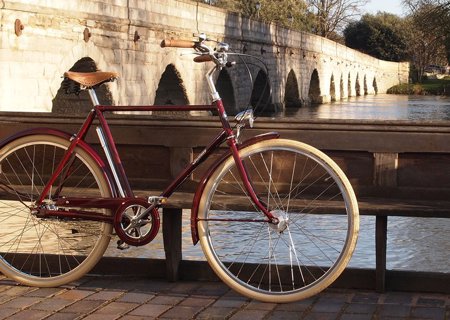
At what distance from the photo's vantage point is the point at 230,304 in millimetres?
3643

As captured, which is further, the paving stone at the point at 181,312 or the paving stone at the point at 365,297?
the paving stone at the point at 365,297

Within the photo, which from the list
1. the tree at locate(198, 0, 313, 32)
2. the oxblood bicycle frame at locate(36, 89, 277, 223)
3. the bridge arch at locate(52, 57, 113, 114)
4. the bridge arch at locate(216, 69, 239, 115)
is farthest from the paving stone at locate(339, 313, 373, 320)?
the tree at locate(198, 0, 313, 32)

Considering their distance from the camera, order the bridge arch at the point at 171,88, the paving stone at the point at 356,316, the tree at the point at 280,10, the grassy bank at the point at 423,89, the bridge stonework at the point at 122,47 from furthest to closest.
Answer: the grassy bank at the point at 423,89
the tree at the point at 280,10
the bridge arch at the point at 171,88
the bridge stonework at the point at 122,47
the paving stone at the point at 356,316

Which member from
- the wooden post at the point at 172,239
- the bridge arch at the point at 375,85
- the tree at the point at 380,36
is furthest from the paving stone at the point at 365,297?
the tree at the point at 380,36

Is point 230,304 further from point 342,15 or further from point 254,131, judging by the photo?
point 342,15

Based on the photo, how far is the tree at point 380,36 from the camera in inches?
2859

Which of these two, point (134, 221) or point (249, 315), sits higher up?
point (134, 221)

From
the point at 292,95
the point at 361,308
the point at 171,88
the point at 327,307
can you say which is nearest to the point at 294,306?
the point at 327,307

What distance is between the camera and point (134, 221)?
370cm

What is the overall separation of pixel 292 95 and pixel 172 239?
111 feet

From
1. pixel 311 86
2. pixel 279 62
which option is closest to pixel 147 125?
pixel 279 62

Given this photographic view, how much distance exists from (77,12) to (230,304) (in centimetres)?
1131

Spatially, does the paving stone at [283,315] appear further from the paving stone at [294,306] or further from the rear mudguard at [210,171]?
the rear mudguard at [210,171]

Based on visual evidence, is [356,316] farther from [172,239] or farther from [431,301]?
[172,239]
